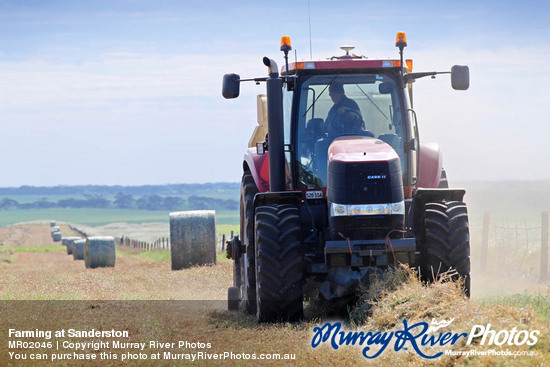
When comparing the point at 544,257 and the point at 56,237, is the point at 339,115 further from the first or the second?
the point at 56,237

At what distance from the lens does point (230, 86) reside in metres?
9.45

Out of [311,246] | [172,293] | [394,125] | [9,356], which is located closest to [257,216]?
[311,246]

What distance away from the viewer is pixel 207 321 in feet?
31.9

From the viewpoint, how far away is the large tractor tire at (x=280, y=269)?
8648 mm

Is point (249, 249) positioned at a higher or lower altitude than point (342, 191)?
lower

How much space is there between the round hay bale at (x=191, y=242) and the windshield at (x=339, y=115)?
1051 cm

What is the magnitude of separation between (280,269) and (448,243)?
1886 mm

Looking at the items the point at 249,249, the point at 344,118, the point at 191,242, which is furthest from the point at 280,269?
the point at 191,242

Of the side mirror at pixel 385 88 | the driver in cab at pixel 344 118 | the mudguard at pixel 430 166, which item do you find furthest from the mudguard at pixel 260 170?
the mudguard at pixel 430 166

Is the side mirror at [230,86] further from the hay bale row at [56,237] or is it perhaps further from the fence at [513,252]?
the hay bale row at [56,237]

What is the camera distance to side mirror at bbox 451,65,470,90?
9328mm

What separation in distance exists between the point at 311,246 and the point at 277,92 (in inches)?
71.2

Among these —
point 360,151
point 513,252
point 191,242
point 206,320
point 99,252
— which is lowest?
point 99,252

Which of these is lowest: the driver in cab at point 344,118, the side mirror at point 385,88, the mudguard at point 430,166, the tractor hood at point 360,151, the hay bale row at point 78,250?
the hay bale row at point 78,250
